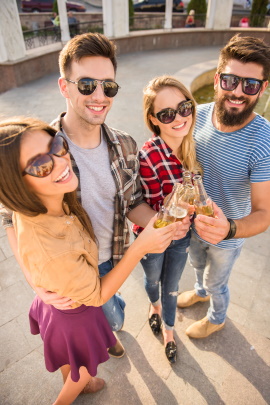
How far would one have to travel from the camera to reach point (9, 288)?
10.3 ft

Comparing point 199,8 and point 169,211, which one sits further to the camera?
point 199,8

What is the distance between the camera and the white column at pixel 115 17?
12.5 meters

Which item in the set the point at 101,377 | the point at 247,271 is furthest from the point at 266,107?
the point at 101,377

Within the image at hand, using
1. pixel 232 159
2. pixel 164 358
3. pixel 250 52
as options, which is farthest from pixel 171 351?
pixel 250 52

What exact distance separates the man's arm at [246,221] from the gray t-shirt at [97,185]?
0.65 m

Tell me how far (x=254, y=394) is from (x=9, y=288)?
2701 millimetres

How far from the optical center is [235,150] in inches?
77.7

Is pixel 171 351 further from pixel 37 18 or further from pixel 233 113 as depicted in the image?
pixel 37 18

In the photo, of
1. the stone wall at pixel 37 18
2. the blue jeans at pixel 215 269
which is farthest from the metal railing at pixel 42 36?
the blue jeans at pixel 215 269

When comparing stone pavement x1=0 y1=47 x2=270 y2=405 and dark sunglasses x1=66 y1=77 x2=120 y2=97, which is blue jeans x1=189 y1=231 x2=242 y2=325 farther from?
dark sunglasses x1=66 y1=77 x2=120 y2=97

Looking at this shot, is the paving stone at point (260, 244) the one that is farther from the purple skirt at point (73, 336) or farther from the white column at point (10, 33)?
the white column at point (10, 33)

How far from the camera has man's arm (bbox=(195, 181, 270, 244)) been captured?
1.73 metres

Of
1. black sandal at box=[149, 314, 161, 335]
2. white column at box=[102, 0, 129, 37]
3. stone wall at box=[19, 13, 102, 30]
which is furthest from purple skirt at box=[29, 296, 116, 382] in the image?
stone wall at box=[19, 13, 102, 30]

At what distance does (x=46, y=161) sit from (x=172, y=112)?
109cm
